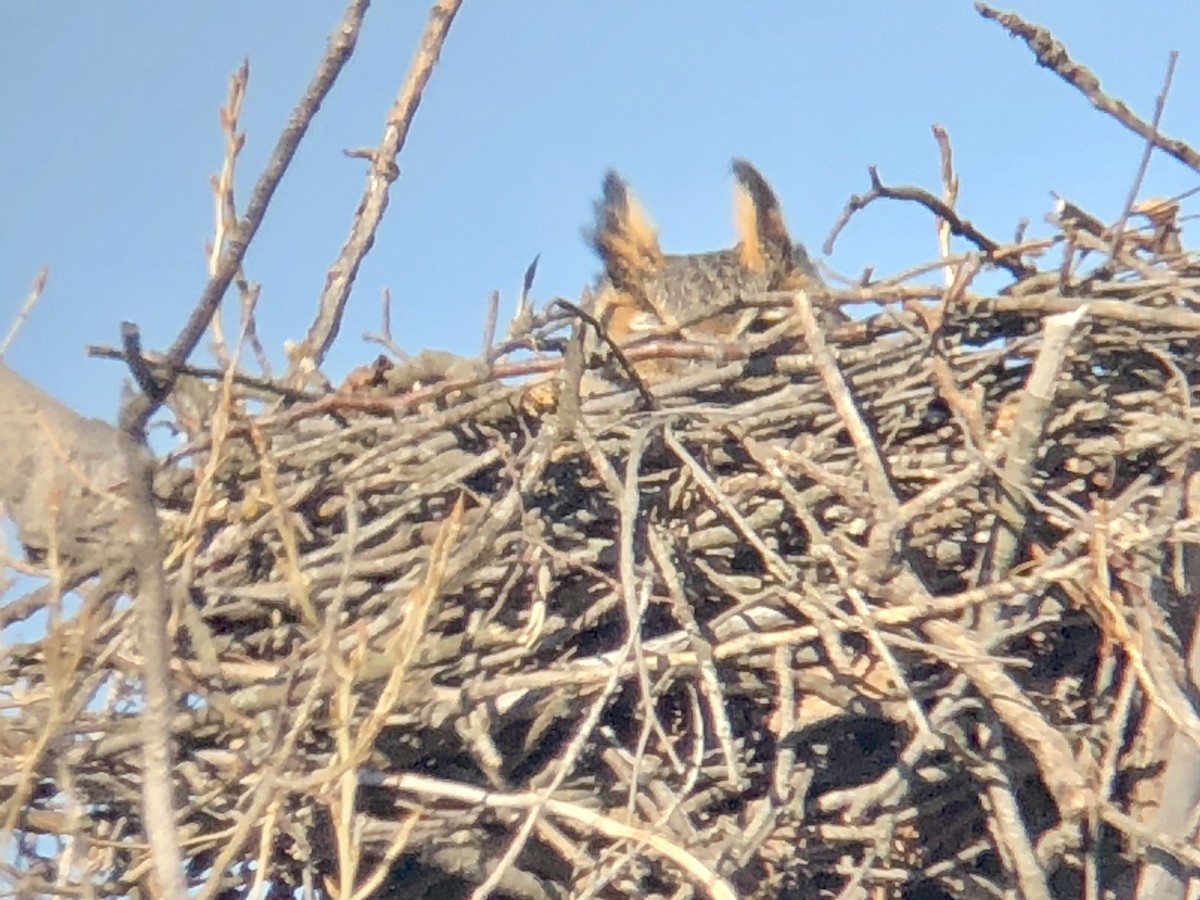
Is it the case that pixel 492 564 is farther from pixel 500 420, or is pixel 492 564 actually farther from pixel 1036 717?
pixel 1036 717

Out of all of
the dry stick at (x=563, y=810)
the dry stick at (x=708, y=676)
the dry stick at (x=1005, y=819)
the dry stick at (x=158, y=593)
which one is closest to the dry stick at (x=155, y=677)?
the dry stick at (x=158, y=593)

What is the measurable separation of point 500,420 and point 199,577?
40 centimetres

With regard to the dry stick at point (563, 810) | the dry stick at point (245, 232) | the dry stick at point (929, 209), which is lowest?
the dry stick at point (563, 810)

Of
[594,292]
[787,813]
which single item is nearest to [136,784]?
[787,813]

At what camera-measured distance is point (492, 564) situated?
1.92 m

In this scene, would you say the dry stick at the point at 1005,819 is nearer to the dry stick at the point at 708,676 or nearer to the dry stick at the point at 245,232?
the dry stick at the point at 708,676

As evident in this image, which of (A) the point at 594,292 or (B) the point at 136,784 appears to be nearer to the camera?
(B) the point at 136,784

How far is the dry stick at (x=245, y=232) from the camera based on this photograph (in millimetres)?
1317

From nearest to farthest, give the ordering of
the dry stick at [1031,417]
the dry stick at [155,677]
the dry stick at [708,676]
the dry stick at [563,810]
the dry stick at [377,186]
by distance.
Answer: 1. the dry stick at [155,677]
2. the dry stick at [563,810]
3. the dry stick at [708,676]
4. the dry stick at [1031,417]
5. the dry stick at [377,186]

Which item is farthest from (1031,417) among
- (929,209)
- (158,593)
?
(158,593)

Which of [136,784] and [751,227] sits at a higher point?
[751,227]

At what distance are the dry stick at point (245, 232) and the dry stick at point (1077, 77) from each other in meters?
0.80

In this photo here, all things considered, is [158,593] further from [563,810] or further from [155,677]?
[563,810]

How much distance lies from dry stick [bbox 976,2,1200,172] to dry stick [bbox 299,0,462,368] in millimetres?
827
